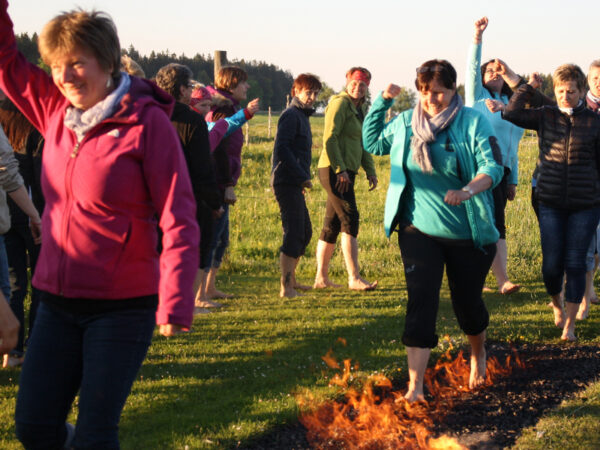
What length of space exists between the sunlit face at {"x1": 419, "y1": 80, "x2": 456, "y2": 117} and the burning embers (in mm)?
1954

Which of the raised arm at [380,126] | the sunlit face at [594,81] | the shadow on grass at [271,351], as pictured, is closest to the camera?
the shadow on grass at [271,351]

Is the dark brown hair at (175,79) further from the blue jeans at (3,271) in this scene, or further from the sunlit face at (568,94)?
the sunlit face at (568,94)

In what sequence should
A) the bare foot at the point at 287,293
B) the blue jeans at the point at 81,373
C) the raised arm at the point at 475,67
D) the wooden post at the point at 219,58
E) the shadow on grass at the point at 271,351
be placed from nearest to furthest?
the blue jeans at the point at 81,373 → the shadow on grass at the point at 271,351 → the raised arm at the point at 475,67 → the bare foot at the point at 287,293 → the wooden post at the point at 219,58

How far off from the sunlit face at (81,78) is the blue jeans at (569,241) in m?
4.89

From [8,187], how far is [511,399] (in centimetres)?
374

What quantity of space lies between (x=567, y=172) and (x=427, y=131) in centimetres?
235

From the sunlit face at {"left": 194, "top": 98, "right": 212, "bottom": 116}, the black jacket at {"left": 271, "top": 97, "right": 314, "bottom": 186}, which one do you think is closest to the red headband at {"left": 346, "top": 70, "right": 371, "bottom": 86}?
the black jacket at {"left": 271, "top": 97, "right": 314, "bottom": 186}

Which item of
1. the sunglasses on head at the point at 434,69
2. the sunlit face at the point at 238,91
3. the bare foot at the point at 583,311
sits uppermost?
the sunlit face at the point at 238,91

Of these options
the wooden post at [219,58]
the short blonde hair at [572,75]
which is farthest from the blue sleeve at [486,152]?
the wooden post at [219,58]

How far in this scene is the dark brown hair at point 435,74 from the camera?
5176 millimetres

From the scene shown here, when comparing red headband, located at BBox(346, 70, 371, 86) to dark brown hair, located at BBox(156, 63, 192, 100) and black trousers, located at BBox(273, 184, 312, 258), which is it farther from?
dark brown hair, located at BBox(156, 63, 192, 100)

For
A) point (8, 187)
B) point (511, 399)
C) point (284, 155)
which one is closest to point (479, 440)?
point (511, 399)

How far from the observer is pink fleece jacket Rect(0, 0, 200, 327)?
10.3ft

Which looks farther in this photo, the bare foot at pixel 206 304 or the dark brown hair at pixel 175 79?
the bare foot at pixel 206 304
